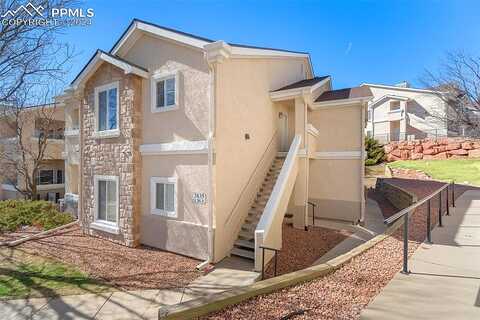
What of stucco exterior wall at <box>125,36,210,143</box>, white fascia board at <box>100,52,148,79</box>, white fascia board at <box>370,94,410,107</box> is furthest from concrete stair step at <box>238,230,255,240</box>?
white fascia board at <box>370,94,410,107</box>

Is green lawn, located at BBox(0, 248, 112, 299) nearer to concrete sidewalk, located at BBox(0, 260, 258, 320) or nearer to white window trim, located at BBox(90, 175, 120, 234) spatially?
concrete sidewalk, located at BBox(0, 260, 258, 320)

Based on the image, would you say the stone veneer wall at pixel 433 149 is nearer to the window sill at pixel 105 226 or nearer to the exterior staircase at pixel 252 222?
the exterior staircase at pixel 252 222

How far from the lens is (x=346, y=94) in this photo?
48.1ft

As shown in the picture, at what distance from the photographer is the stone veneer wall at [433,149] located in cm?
2716

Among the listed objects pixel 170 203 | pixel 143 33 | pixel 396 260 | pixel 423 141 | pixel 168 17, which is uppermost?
pixel 168 17

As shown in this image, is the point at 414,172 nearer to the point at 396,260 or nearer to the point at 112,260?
the point at 396,260

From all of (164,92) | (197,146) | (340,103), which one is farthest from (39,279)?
(340,103)

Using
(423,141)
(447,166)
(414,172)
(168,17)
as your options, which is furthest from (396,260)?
(423,141)

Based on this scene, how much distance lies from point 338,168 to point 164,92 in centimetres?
946

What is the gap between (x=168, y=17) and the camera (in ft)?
40.5

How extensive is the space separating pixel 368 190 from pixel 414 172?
5.50 m

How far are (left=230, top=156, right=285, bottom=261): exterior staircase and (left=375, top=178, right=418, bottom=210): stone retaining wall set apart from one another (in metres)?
7.37

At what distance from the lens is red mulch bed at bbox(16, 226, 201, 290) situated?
25.3ft

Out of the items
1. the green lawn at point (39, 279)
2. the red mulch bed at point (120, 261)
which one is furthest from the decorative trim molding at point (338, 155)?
the green lawn at point (39, 279)
